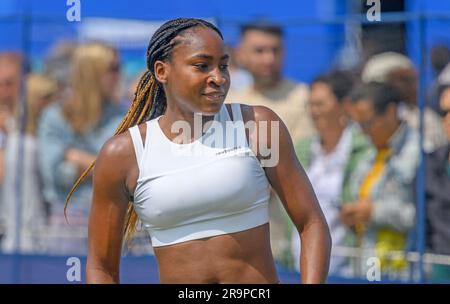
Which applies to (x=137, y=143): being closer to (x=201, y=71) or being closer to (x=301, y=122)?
(x=201, y=71)

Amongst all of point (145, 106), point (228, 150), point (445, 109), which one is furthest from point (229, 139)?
point (445, 109)

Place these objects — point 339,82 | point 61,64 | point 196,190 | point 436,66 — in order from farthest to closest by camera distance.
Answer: point 61,64 < point 339,82 < point 436,66 < point 196,190

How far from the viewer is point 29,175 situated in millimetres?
8477

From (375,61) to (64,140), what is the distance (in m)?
2.50

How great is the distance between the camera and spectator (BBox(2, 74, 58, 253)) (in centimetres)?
840

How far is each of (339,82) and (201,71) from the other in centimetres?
368

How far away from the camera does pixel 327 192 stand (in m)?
7.79

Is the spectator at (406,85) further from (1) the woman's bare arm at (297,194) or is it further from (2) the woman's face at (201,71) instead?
(2) the woman's face at (201,71)

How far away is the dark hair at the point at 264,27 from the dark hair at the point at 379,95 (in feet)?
2.58

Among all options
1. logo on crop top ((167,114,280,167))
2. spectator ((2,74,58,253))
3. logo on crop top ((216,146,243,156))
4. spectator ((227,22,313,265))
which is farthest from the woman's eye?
spectator ((2,74,58,253))

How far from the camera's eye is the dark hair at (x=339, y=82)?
7.79 meters

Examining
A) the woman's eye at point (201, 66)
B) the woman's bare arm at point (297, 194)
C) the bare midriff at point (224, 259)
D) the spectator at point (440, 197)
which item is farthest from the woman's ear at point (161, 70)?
the spectator at point (440, 197)

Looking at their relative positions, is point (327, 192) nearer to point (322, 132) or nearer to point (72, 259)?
point (322, 132)
